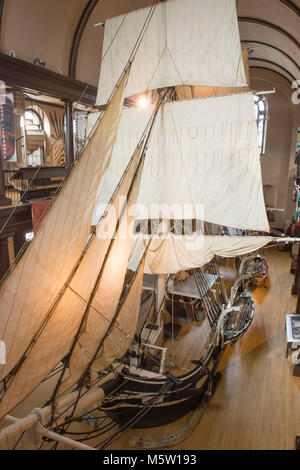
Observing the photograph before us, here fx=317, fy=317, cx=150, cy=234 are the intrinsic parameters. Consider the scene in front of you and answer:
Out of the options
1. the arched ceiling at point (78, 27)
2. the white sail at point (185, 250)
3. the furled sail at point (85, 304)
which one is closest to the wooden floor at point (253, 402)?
the furled sail at point (85, 304)

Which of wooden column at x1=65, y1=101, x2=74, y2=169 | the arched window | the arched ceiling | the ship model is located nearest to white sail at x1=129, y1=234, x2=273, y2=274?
the ship model

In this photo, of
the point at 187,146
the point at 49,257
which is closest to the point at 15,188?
the point at 187,146

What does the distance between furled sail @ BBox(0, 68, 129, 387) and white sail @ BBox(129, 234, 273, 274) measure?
290cm

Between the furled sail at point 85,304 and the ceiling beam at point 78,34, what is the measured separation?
6075mm

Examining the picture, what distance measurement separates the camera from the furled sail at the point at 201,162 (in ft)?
22.3

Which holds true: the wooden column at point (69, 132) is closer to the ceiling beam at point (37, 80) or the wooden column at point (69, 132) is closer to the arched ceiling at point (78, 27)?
the ceiling beam at point (37, 80)

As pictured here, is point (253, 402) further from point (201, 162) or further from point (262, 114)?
point (262, 114)

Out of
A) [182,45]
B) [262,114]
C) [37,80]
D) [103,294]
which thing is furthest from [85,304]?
[262,114]

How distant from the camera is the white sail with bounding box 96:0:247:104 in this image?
643 cm

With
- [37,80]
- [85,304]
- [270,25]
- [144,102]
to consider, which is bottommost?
[85,304]

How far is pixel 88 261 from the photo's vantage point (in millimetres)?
4328

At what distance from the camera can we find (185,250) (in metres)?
7.20

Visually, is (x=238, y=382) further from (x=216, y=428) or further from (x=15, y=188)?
(x=15, y=188)

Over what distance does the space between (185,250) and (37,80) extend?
5.71 m
